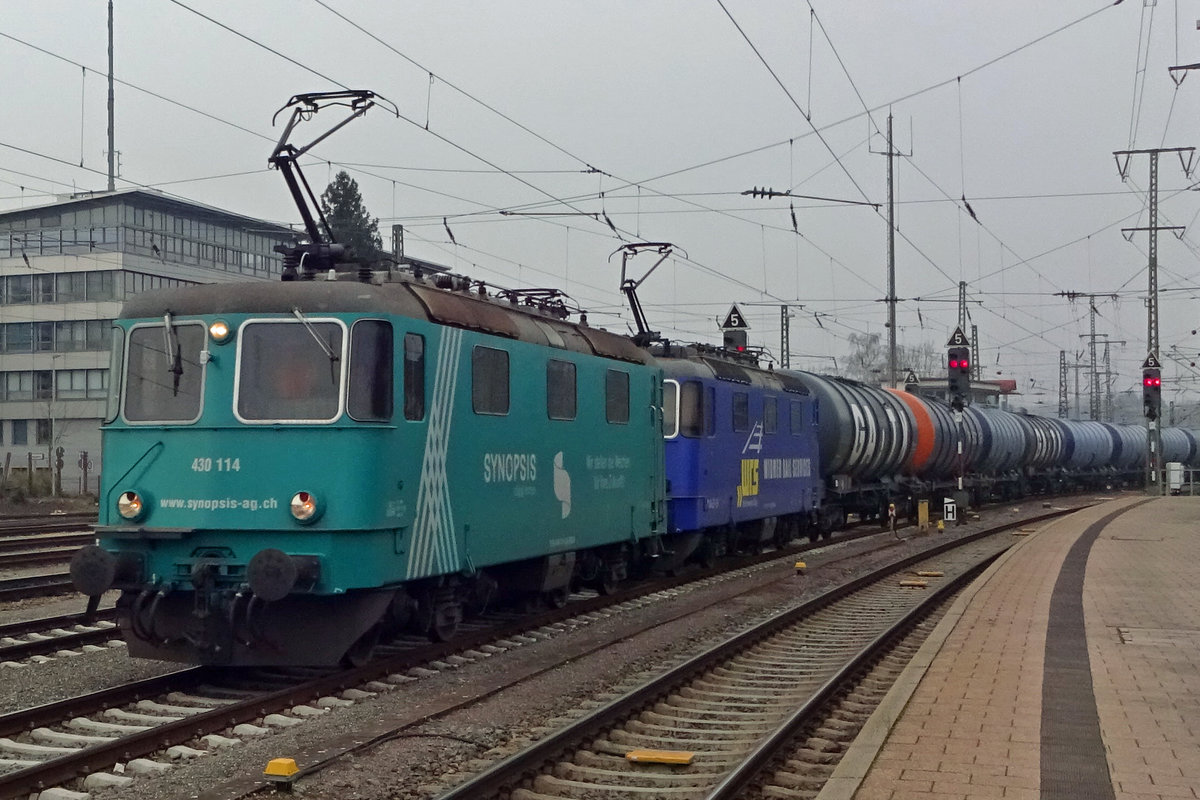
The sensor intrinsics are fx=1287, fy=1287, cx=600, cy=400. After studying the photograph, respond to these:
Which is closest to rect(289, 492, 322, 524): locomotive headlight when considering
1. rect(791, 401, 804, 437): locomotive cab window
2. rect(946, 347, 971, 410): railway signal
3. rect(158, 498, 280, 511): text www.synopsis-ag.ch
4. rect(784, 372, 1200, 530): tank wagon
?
rect(158, 498, 280, 511): text www.synopsis-ag.ch

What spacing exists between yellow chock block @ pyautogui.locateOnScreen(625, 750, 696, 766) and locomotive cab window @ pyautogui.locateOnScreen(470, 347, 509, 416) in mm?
4261

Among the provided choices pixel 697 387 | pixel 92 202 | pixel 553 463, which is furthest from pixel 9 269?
pixel 553 463

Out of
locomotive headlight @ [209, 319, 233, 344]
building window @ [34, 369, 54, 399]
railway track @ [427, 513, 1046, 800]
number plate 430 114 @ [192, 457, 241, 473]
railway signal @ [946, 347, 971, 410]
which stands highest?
building window @ [34, 369, 54, 399]

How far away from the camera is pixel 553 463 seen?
13.1 meters

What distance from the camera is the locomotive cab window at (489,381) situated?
37.3 ft

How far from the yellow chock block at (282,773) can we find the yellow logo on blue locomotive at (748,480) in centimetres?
1384

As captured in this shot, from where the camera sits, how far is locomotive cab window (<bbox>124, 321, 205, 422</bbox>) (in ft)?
32.7

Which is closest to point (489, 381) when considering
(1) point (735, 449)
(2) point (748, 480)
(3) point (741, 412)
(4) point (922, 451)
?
(1) point (735, 449)

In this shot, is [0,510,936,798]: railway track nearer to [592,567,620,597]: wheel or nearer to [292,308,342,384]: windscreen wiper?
[292,308,342,384]: windscreen wiper

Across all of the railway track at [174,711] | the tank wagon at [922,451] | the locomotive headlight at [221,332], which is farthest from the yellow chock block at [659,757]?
the tank wagon at [922,451]

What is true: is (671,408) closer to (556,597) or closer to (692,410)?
(692,410)

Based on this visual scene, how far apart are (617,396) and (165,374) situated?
614 centimetres

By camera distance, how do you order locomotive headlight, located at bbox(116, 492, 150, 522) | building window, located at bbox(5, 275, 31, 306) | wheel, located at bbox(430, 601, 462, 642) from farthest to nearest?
building window, located at bbox(5, 275, 31, 306) < wheel, located at bbox(430, 601, 462, 642) < locomotive headlight, located at bbox(116, 492, 150, 522)

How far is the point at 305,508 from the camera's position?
31.1 feet
